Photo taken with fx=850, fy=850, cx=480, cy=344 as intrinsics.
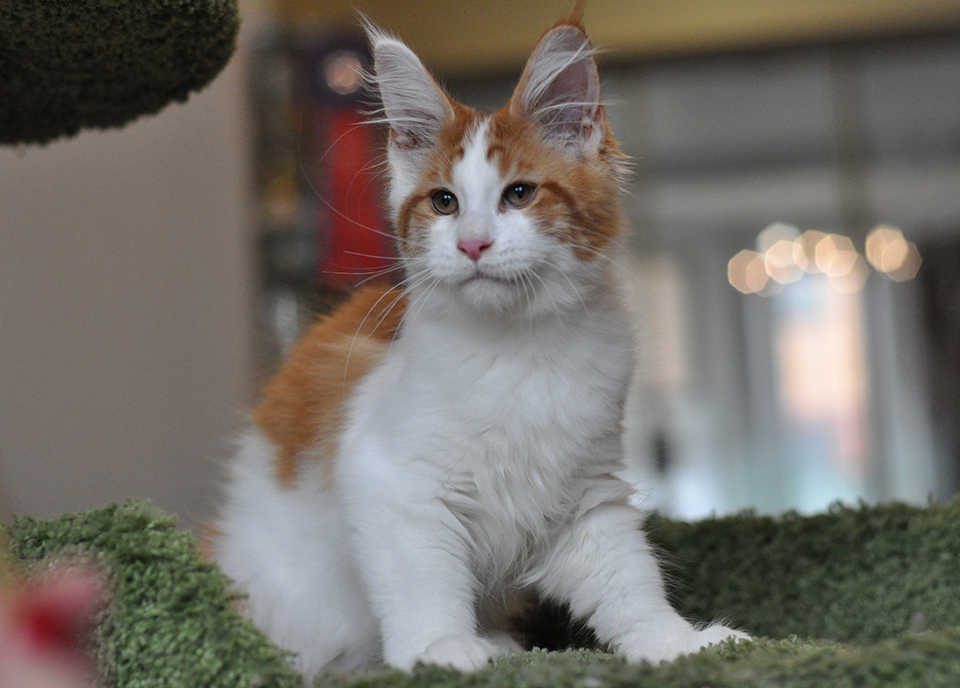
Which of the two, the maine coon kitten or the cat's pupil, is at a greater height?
the cat's pupil

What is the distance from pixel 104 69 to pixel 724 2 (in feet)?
10.9

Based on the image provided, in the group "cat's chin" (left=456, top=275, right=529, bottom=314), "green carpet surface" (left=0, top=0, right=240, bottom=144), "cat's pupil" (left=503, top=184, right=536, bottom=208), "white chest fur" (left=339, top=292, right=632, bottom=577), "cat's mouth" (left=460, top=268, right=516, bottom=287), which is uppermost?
"green carpet surface" (left=0, top=0, right=240, bottom=144)

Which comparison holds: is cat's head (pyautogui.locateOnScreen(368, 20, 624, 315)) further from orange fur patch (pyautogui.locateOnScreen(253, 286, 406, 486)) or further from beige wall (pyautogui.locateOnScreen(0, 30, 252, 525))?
beige wall (pyautogui.locateOnScreen(0, 30, 252, 525))

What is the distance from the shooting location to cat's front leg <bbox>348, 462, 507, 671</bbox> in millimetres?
883

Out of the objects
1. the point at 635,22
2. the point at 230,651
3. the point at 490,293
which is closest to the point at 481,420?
the point at 490,293

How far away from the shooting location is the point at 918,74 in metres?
3.72

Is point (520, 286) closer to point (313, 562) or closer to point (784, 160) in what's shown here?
point (313, 562)

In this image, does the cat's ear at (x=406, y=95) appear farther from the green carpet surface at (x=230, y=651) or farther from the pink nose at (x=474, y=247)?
the green carpet surface at (x=230, y=651)

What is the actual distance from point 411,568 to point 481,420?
0.58 ft

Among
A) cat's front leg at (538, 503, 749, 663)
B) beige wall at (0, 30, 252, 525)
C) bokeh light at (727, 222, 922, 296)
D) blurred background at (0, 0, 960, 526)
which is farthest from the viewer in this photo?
bokeh light at (727, 222, 922, 296)

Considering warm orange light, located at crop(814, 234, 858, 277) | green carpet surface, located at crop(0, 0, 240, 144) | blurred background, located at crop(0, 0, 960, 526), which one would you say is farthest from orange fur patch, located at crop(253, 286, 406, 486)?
warm orange light, located at crop(814, 234, 858, 277)

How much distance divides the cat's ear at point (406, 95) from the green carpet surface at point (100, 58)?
180 millimetres

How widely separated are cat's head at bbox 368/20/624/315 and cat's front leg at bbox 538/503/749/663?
27 centimetres

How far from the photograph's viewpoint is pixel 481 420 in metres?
0.95
